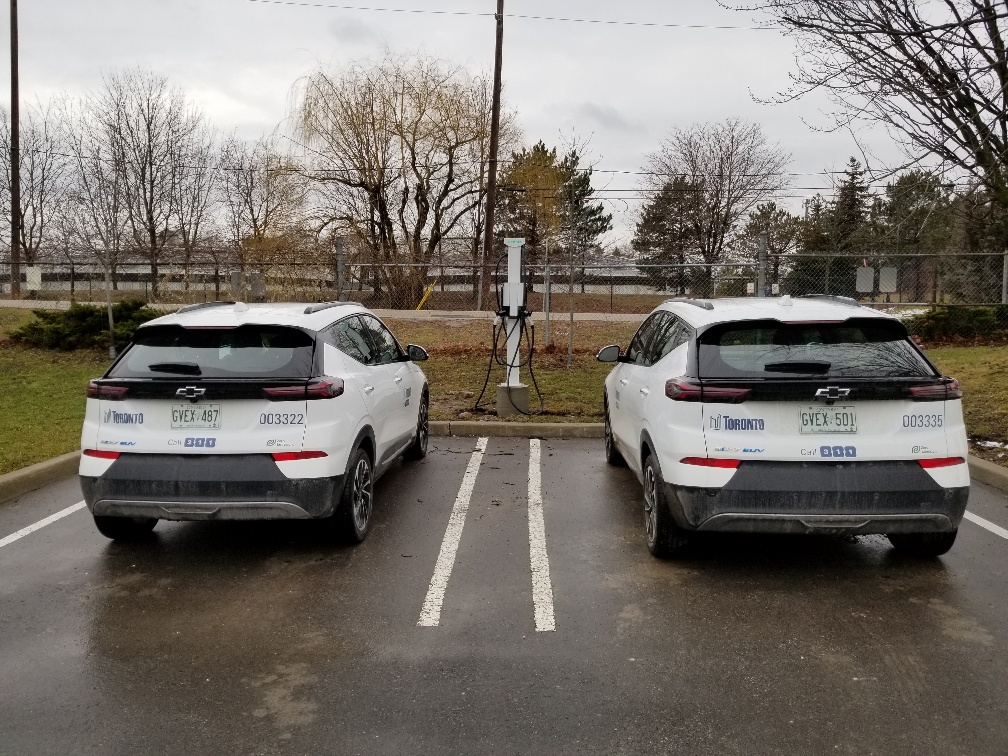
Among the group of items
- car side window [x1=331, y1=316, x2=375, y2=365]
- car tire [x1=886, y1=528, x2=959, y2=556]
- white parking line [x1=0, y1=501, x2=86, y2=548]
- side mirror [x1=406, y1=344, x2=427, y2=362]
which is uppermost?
car side window [x1=331, y1=316, x2=375, y2=365]

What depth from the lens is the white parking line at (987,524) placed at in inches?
216

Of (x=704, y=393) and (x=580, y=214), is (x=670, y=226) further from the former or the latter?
(x=704, y=393)

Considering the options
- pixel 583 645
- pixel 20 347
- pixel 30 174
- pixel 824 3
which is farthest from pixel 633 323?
pixel 30 174

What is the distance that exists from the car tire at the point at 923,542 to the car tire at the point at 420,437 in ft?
13.9

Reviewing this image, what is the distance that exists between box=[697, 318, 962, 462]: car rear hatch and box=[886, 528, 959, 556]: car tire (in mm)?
824

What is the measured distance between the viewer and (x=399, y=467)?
759cm

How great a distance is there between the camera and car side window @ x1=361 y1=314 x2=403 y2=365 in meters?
6.42

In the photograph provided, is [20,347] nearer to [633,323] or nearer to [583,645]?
[633,323]

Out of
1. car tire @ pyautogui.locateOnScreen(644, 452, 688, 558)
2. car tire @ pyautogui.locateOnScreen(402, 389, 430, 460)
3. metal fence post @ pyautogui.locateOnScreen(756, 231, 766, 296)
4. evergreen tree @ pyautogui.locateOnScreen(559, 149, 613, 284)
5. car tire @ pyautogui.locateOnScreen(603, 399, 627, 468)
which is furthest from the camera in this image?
evergreen tree @ pyautogui.locateOnScreen(559, 149, 613, 284)

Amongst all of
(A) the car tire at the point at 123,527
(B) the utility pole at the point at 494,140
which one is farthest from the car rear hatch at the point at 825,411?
(B) the utility pole at the point at 494,140

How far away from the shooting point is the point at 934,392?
4.29m

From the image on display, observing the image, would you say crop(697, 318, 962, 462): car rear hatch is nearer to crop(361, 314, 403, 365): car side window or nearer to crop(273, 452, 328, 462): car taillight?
crop(273, 452, 328, 462): car taillight

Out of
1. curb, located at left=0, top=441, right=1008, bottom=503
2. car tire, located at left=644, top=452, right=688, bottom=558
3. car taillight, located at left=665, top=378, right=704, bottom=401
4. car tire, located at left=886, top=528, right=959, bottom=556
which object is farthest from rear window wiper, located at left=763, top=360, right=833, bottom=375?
curb, located at left=0, top=441, right=1008, bottom=503

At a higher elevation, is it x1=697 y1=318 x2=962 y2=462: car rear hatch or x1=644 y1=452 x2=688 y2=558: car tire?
x1=697 y1=318 x2=962 y2=462: car rear hatch
